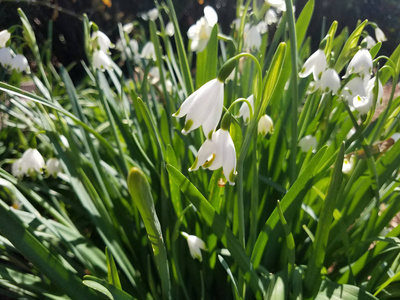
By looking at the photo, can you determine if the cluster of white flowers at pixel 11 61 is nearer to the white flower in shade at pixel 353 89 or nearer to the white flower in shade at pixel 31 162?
the white flower in shade at pixel 31 162

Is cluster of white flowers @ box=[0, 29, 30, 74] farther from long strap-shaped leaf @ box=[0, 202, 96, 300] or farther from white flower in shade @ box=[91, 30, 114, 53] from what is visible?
long strap-shaped leaf @ box=[0, 202, 96, 300]

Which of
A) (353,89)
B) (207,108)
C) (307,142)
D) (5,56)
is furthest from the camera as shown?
(5,56)

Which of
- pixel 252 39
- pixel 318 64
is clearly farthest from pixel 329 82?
pixel 252 39

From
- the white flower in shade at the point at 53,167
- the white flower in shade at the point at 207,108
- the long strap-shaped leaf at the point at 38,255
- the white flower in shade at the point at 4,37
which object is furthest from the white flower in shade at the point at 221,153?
the white flower in shade at the point at 4,37

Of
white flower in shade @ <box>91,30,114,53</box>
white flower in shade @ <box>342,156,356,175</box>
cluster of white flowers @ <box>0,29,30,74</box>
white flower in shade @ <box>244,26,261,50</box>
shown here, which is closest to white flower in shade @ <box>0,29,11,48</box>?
cluster of white flowers @ <box>0,29,30,74</box>

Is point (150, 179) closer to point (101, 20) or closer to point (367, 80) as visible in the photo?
point (367, 80)

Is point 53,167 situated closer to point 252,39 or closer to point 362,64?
point 252,39
